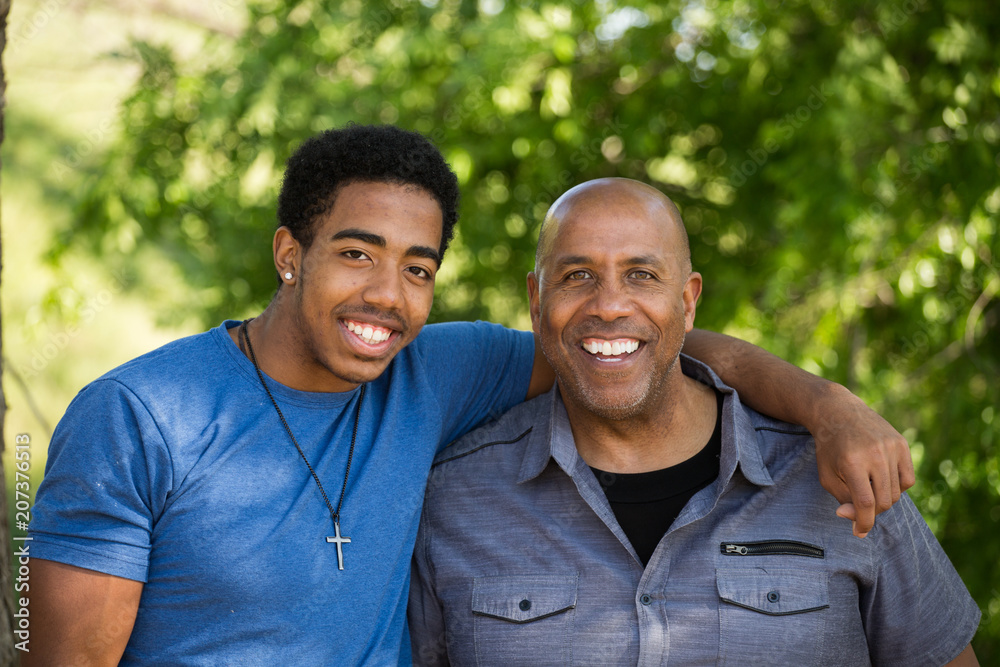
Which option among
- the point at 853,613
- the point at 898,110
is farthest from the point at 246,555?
the point at 898,110

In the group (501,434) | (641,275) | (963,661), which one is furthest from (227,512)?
(963,661)

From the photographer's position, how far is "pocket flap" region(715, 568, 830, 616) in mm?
2184

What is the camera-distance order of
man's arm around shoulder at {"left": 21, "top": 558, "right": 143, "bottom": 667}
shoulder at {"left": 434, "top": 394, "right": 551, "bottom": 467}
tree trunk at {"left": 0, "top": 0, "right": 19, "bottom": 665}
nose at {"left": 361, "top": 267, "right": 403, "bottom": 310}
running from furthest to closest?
shoulder at {"left": 434, "top": 394, "right": 551, "bottom": 467} → nose at {"left": 361, "top": 267, "right": 403, "bottom": 310} → tree trunk at {"left": 0, "top": 0, "right": 19, "bottom": 665} → man's arm around shoulder at {"left": 21, "top": 558, "right": 143, "bottom": 667}

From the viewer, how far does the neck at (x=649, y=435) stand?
2414 mm

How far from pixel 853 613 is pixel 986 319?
213 centimetres

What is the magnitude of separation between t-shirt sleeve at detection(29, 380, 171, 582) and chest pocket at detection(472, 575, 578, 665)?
2.83ft

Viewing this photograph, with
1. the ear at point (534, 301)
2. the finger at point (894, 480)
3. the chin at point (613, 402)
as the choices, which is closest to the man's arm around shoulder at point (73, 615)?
the chin at point (613, 402)

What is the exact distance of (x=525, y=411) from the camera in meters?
2.60

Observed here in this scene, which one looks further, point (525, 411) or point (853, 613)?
point (525, 411)

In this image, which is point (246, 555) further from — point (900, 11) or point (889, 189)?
point (900, 11)

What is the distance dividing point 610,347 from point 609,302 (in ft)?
0.39

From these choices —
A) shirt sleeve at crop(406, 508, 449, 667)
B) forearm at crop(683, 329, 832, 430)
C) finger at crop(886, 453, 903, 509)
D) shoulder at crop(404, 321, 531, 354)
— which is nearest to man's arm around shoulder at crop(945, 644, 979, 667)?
finger at crop(886, 453, 903, 509)

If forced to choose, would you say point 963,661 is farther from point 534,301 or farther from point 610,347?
point 534,301

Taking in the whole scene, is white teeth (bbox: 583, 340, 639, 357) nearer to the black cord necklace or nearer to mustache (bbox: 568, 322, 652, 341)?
mustache (bbox: 568, 322, 652, 341)
